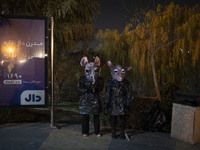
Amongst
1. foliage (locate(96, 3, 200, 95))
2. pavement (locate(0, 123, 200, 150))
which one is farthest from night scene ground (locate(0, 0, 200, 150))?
Answer: foliage (locate(96, 3, 200, 95))

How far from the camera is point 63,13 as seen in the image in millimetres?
8555

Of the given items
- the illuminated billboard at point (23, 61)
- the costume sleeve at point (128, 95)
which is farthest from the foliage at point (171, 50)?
the illuminated billboard at point (23, 61)

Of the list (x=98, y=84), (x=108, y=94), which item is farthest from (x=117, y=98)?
(x=98, y=84)

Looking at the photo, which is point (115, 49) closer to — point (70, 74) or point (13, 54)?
point (70, 74)

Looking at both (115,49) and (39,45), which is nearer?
(39,45)

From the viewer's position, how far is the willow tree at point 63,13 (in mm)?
8438

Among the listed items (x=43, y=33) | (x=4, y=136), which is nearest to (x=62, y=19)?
(x=43, y=33)

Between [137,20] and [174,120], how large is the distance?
5.24 meters

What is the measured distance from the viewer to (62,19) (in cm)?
940

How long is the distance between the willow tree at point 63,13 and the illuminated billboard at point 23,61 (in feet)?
8.27

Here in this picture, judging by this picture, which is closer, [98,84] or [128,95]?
[128,95]

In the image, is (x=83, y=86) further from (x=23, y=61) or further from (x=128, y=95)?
(x=23, y=61)

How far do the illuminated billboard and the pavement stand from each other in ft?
2.32

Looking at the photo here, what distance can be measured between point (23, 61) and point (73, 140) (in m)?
2.23
